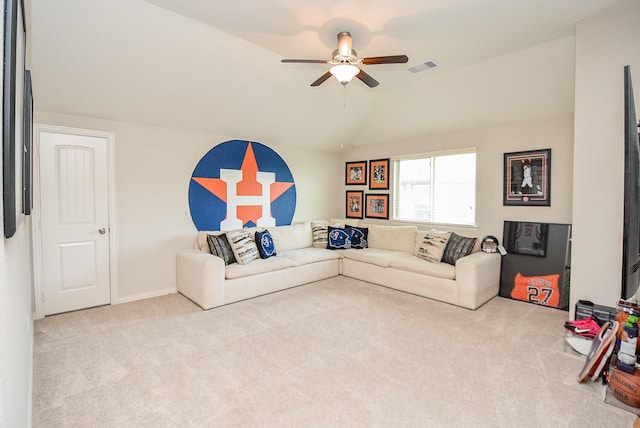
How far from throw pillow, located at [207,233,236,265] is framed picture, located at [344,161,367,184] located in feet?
9.84

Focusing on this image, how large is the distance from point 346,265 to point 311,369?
9.14 ft

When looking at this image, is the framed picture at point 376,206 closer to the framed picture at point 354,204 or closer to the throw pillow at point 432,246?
the framed picture at point 354,204

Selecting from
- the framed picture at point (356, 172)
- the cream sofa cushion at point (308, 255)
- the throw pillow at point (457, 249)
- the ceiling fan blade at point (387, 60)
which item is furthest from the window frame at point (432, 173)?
the ceiling fan blade at point (387, 60)

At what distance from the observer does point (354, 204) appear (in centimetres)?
632

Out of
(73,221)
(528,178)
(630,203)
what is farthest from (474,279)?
(73,221)

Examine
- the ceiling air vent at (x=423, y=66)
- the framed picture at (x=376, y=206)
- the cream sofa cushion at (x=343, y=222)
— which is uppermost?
the ceiling air vent at (x=423, y=66)

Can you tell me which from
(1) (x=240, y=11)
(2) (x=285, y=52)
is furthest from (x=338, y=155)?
(1) (x=240, y=11)

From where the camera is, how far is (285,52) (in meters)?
3.57

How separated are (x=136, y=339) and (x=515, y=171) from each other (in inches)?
190

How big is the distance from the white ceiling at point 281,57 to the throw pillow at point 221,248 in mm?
1581

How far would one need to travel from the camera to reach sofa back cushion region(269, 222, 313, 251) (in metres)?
5.11

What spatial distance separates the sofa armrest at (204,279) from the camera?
3.66 metres

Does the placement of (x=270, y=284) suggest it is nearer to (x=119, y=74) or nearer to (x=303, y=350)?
(x=303, y=350)

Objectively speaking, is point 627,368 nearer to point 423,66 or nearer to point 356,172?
point 423,66
